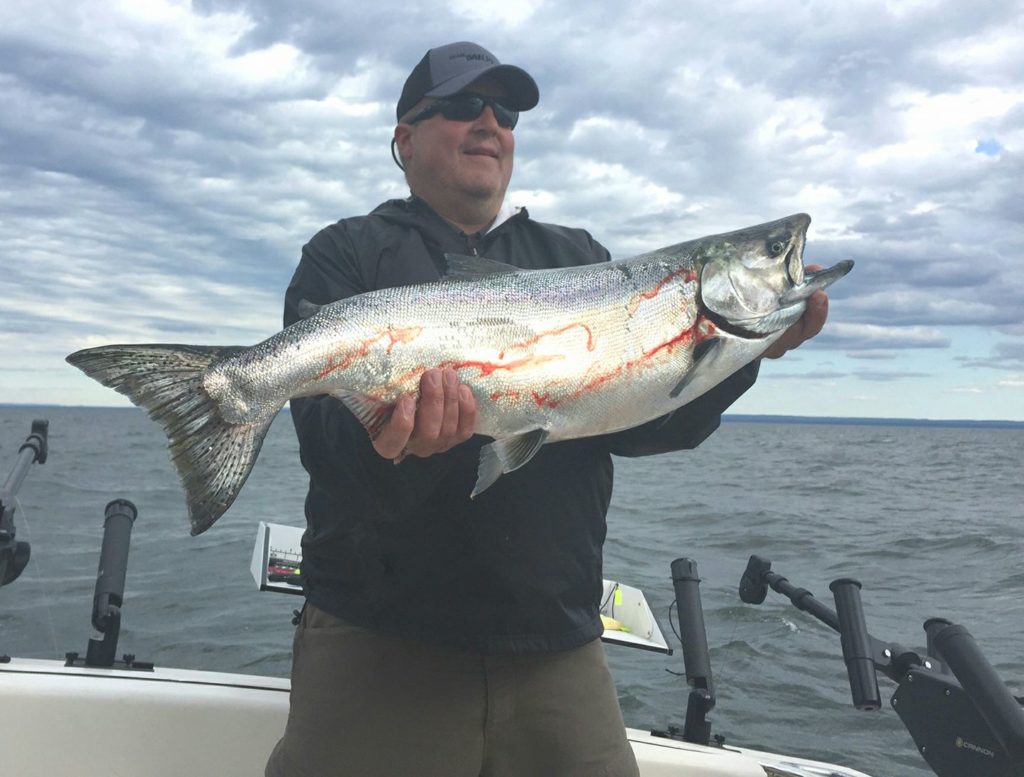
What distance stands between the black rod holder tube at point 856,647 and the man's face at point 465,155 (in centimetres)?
238

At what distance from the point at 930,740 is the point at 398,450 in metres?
2.52

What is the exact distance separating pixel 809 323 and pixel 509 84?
5.11ft

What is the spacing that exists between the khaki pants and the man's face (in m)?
1.74

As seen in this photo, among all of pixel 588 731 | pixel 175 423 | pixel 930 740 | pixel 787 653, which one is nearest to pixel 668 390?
pixel 588 731

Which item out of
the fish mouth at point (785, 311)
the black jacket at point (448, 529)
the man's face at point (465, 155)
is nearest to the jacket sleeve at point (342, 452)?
the black jacket at point (448, 529)

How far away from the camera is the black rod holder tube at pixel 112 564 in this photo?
4.16 meters

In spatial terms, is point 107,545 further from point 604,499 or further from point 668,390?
point 668,390

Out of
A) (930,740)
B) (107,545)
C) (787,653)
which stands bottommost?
(787,653)

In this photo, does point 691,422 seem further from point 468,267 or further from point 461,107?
point 461,107

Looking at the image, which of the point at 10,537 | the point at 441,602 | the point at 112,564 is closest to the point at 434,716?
the point at 441,602

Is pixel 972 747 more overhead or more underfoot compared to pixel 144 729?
more overhead

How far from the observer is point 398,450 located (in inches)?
106

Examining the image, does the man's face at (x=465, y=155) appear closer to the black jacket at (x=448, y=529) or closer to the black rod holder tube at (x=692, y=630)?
the black jacket at (x=448, y=529)

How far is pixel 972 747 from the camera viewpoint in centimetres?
318
